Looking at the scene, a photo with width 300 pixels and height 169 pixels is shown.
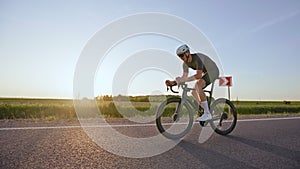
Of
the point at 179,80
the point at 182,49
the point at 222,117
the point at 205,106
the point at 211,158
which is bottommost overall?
the point at 211,158

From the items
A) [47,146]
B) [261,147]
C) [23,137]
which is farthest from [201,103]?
[23,137]

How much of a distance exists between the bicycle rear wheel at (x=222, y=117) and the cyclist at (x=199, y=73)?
1.29ft

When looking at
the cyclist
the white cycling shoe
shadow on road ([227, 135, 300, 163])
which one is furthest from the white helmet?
shadow on road ([227, 135, 300, 163])

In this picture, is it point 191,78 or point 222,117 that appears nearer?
point 191,78

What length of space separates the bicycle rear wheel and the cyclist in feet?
1.29

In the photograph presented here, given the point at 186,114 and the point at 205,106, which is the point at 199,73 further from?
the point at 186,114

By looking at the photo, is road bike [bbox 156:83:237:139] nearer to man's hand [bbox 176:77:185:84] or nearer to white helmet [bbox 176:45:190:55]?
man's hand [bbox 176:77:185:84]

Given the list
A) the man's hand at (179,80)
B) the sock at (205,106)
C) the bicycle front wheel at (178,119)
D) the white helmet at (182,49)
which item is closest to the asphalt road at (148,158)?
the bicycle front wheel at (178,119)

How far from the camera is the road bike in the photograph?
4.96 meters

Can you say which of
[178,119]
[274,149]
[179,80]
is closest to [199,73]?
[179,80]

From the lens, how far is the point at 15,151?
3.49 metres

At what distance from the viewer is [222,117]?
18.6 feet

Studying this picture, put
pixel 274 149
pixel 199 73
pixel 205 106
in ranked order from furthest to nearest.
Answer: pixel 205 106, pixel 199 73, pixel 274 149

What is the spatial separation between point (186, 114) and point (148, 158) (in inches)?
71.4
